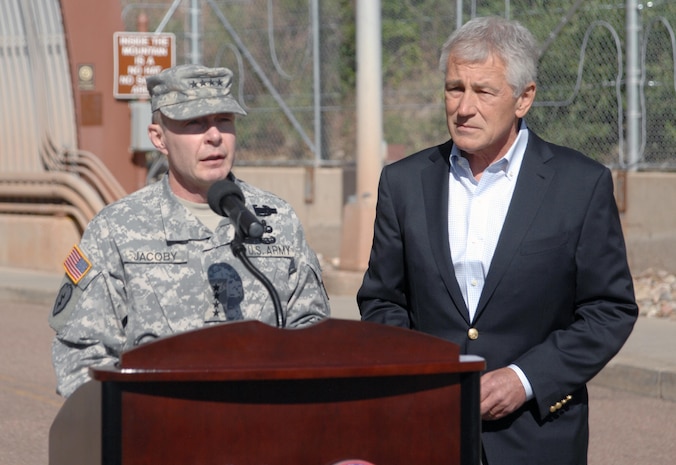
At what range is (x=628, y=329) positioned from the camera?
11.3ft

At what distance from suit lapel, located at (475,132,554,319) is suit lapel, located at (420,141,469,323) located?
0.08m

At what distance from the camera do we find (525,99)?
3.49 meters

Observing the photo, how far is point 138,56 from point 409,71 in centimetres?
328

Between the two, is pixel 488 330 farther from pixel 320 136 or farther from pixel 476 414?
pixel 320 136

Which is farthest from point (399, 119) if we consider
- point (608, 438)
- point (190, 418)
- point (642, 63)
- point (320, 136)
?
point (190, 418)

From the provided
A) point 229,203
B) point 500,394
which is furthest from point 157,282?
point 500,394

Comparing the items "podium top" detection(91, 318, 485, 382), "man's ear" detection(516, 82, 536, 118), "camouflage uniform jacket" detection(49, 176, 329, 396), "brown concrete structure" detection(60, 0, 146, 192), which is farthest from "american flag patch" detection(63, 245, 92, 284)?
"brown concrete structure" detection(60, 0, 146, 192)

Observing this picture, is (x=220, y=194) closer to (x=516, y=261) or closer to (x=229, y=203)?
(x=229, y=203)

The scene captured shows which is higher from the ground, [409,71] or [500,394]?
[409,71]

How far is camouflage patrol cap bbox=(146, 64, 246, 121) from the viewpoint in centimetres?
334

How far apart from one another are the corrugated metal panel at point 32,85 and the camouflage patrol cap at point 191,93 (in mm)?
13119

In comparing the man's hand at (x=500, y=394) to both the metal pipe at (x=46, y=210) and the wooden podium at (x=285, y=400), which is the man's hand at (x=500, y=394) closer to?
the wooden podium at (x=285, y=400)

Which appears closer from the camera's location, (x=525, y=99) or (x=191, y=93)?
(x=191, y=93)

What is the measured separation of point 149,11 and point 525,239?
22375mm
